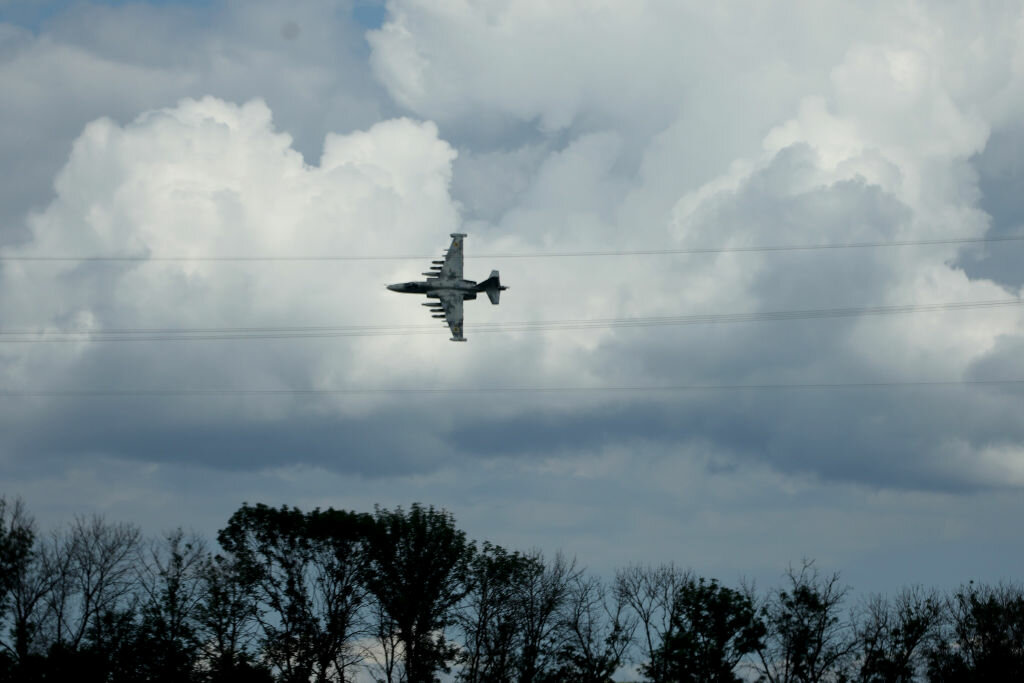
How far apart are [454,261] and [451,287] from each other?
2232 millimetres

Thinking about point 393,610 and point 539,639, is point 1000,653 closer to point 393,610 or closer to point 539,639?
point 539,639

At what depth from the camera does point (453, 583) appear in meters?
84.9

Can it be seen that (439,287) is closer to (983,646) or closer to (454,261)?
(454,261)

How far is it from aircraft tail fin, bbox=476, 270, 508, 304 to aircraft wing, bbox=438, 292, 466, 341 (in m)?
2.16

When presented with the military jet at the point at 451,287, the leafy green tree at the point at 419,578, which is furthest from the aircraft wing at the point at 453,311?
the leafy green tree at the point at 419,578

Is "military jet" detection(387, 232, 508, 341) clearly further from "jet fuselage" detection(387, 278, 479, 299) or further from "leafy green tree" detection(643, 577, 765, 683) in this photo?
"leafy green tree" detection(643, 577, 765, 683)

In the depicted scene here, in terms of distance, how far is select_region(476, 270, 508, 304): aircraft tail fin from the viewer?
7238cm

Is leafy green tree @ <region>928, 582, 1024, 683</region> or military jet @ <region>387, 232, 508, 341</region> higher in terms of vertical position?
military jet @ <region>387, 232, 508, 341</region>

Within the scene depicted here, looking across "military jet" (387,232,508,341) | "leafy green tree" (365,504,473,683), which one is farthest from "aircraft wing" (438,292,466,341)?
"leafy green tree" (365,504,473,683)

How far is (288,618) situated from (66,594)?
1413cm

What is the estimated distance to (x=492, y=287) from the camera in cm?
7281

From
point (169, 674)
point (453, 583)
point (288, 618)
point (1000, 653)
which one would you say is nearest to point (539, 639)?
point (453, 583)

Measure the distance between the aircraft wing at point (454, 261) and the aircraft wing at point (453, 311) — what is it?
0.34m

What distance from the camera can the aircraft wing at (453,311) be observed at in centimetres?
6912
